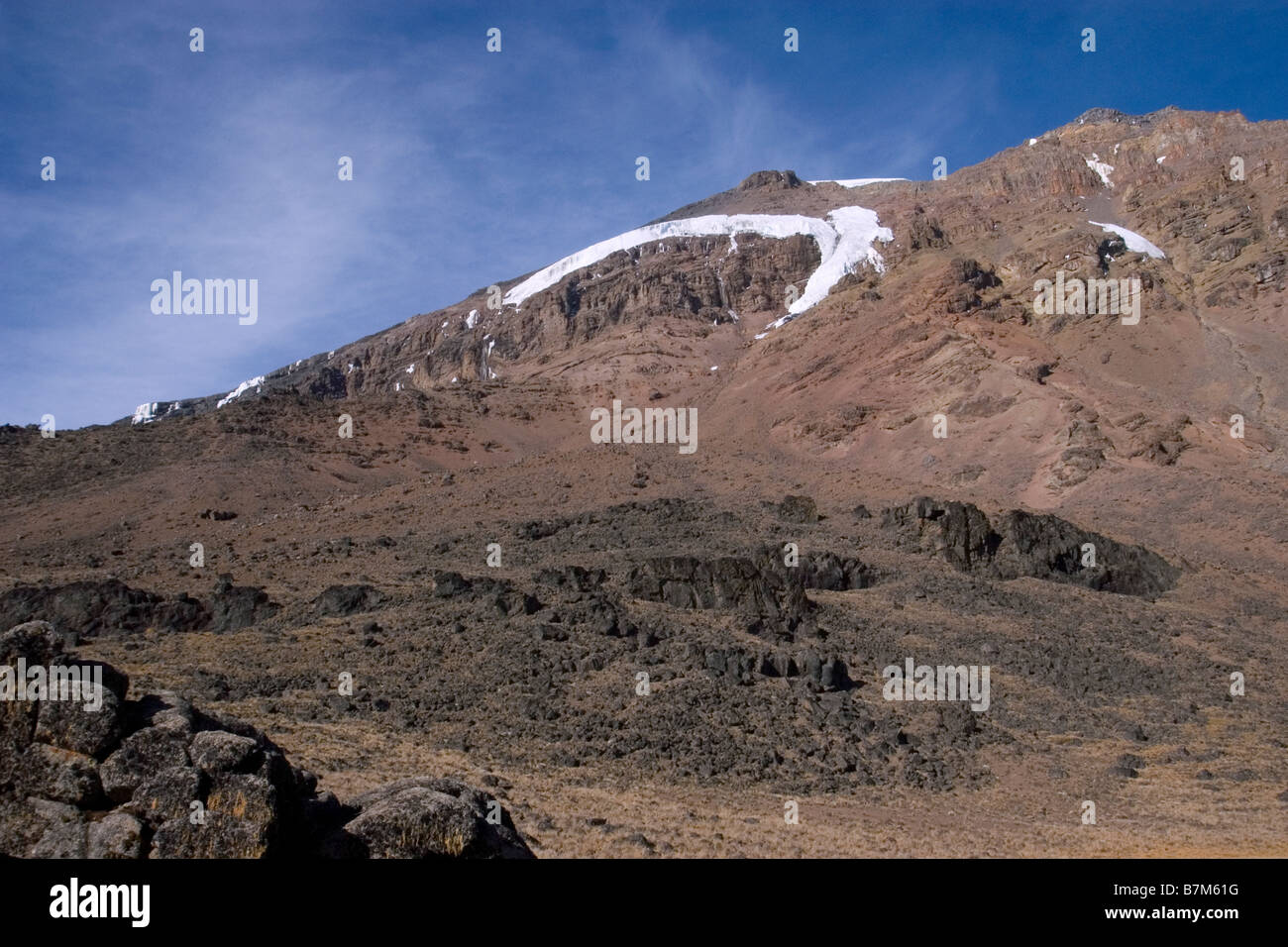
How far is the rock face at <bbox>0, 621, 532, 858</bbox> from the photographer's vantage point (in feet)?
22.6

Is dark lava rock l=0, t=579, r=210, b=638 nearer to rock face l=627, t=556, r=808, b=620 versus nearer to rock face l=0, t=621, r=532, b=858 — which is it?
rock face l=627, t=556, r=808, b=620

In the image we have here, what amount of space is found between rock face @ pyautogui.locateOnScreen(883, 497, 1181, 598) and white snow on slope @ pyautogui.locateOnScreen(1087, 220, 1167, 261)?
43.2 metres

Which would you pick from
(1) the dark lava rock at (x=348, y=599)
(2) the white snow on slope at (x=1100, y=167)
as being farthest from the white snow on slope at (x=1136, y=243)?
(1) the dark lava rock at (x=348, y=599)

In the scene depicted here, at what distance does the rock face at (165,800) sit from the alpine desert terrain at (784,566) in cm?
4

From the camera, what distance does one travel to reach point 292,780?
25.3 feet

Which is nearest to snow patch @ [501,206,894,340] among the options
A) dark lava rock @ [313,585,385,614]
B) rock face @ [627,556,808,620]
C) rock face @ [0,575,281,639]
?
rock face @ [627,556,808,620]

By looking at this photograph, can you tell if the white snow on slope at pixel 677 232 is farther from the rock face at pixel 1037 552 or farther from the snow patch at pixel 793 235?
the rock face at pixel 1037 552

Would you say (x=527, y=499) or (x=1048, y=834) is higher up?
(x=527, y=499)

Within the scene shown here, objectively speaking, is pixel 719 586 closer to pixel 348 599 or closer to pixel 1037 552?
pixel 348 599

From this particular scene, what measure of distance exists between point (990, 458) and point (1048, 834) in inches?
1443

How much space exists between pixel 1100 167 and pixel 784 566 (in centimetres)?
7779

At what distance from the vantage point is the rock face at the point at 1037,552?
34.8 m

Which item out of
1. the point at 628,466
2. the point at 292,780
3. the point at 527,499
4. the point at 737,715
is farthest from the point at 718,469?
the point at 292,780
